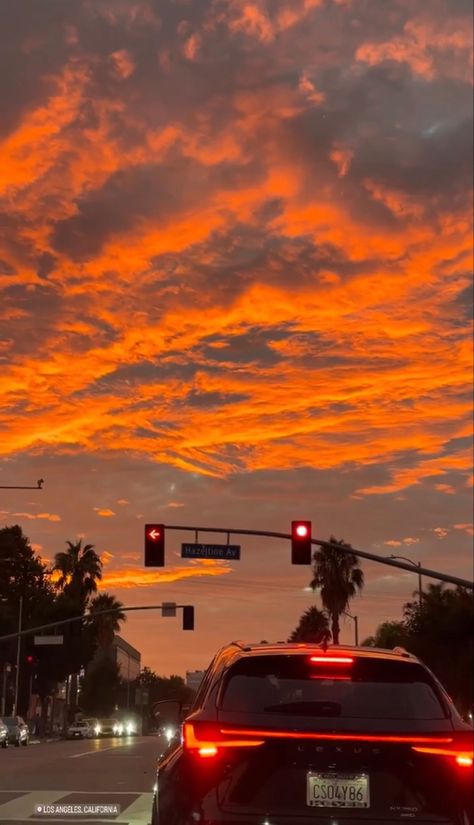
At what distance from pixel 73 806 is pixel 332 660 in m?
9.37

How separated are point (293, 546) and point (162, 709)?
20641 mm

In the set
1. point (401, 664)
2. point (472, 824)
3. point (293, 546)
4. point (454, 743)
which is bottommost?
point (472, 824)

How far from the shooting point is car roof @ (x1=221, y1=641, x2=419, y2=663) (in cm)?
646

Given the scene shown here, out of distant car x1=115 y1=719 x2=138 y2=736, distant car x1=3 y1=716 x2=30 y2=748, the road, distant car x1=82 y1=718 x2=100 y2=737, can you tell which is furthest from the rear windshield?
distant car x1=115 y1=719 x2=138 y2=736

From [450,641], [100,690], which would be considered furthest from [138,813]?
[100,690]

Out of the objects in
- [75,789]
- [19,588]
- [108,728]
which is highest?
[19,588]

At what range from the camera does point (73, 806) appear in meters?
14.4

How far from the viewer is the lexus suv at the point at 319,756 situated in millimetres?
5551

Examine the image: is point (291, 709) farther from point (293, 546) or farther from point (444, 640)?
point (444, 640)

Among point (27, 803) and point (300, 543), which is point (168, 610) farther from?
point (27, 803)

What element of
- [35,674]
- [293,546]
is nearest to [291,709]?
[293,546]

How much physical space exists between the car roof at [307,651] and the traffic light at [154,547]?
2390 centimetres

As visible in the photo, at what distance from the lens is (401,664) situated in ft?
21.1

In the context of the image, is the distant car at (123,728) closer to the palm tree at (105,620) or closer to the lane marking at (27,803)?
the palm tree at (105,620)
